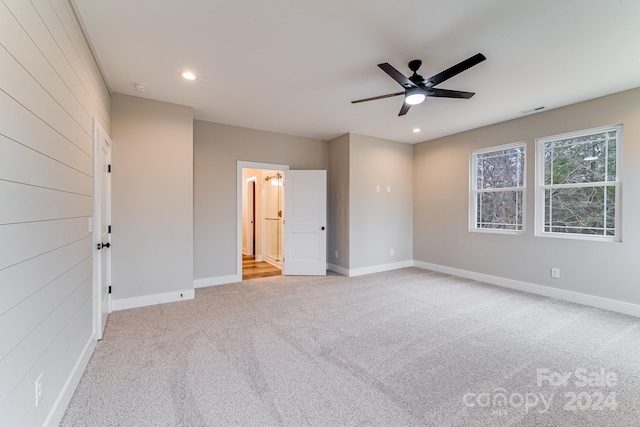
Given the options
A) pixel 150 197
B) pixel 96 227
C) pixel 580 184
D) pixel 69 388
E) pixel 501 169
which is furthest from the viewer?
pixel 501 169

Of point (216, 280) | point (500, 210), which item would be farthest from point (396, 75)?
point (216, 280)

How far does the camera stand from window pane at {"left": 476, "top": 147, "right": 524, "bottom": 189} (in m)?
4.36

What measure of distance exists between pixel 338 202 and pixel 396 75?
3.13 m

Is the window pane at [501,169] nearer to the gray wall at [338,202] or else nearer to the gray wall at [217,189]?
the gray wall at [338,202]

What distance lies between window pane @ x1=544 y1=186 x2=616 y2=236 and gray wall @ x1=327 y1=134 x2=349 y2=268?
122 inches

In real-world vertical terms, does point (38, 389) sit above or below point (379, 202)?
below

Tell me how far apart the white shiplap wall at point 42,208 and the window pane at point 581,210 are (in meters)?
5.51

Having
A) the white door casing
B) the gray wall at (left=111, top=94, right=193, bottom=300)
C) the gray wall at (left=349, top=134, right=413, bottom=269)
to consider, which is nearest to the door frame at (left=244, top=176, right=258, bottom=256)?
the gray wall at (left=349, top=134, right=413, bottom=269)

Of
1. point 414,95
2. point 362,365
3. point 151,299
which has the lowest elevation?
point 362,365

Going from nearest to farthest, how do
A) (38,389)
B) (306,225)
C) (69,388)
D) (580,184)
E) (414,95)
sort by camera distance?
(38,389) < (69,388) < (414,95) < (580,184) < (306,225)

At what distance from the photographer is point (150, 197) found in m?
3.48

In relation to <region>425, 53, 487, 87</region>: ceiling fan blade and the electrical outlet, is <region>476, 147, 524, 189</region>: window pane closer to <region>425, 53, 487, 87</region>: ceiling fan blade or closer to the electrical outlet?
<region>425, 53, 487, 87</region>: ceiling fan blade

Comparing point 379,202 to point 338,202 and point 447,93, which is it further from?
point 447,93

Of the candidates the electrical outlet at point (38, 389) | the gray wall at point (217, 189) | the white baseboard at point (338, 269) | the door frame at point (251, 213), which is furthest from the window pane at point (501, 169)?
the electrical outlet at point (38, 389)
